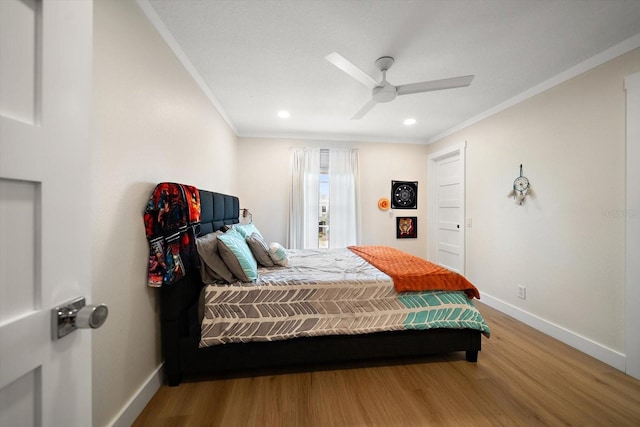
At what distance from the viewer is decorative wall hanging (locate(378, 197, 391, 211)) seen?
433 centimetres

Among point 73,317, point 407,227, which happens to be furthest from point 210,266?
point 407,227

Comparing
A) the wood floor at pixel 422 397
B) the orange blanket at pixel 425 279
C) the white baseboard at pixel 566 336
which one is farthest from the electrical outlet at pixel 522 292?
the orange blanket at pixel 425 279

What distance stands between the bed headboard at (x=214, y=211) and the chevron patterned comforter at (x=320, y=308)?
0.65 m

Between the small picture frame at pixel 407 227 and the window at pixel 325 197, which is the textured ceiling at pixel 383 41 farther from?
the small picture frame at pixel 407 227

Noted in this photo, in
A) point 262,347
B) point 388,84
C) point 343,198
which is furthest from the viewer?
point 343,198

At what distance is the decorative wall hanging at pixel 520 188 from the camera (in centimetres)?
260

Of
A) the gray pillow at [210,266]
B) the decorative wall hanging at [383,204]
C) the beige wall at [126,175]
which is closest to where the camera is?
the beige wall at [126,175]

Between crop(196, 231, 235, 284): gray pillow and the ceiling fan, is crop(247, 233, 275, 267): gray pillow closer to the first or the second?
crop(196, 231, 235, 284): gray pillow

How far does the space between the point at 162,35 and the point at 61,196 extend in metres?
1.77

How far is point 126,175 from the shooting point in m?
1.32

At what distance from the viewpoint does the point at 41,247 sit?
50 cm

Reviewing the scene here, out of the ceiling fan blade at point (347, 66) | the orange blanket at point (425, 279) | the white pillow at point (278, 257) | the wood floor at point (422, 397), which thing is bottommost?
the wood floor at point (422, 397)

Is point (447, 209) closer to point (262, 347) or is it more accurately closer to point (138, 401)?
point (262, 347)

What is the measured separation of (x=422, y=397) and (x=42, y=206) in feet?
6.80
